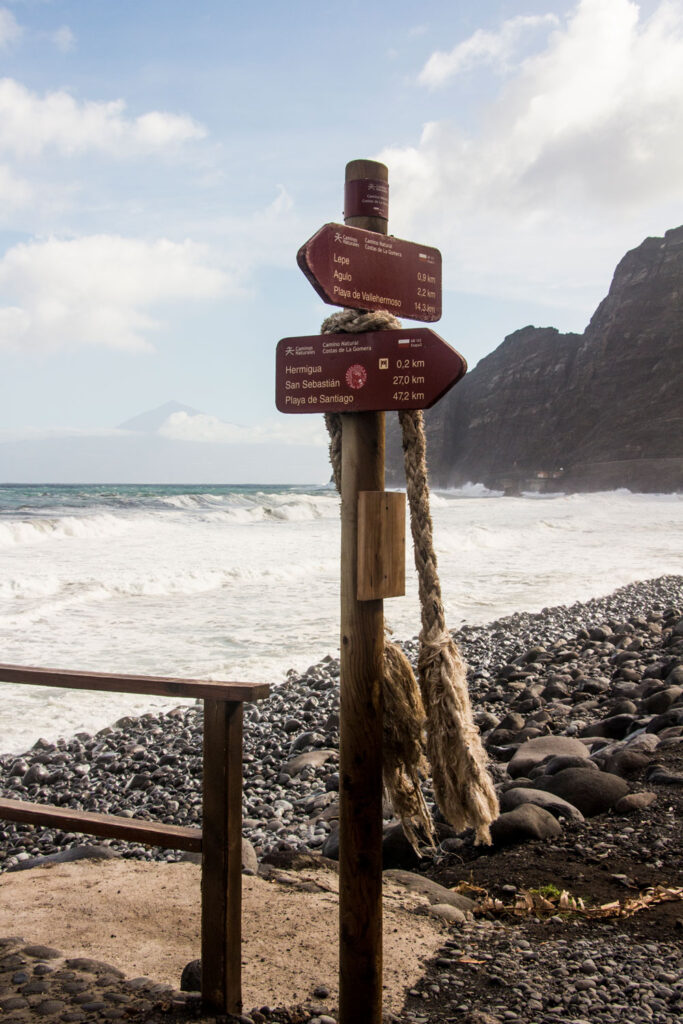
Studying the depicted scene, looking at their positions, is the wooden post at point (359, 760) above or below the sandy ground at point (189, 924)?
above

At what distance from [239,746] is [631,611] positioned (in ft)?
39.6

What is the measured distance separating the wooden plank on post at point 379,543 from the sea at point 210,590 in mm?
3664

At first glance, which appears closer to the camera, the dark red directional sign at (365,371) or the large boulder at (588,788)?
the dark red directional sign at (365,371)

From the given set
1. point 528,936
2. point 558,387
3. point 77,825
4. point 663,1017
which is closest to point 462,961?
point 528,936

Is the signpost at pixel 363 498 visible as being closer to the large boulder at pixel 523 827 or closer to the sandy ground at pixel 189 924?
the sandy ground at pixel 189 924

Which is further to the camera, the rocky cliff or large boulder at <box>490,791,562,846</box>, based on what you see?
A: the rocky cliff

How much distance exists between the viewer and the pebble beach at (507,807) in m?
3.25


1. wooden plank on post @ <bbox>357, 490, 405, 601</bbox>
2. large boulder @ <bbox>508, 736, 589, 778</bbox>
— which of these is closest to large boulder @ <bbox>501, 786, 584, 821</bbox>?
large boulder @ <bbox>508, 736, 589, 778</bbox>

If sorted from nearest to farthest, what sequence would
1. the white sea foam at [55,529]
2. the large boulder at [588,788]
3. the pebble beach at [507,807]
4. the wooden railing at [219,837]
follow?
the wooden railing at [219,837], the pebble beach at [507,807], the large boulder at [588,788], the white sea foam at [55,529]

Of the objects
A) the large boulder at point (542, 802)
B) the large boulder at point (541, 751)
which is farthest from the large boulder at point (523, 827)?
the large boulder at point (541, 751)

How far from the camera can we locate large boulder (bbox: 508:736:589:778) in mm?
6031

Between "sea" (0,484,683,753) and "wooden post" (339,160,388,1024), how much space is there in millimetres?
3486

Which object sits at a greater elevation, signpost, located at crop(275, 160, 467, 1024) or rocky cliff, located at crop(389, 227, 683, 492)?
rocky cliff, located at crop(389, 227, 683, 492)

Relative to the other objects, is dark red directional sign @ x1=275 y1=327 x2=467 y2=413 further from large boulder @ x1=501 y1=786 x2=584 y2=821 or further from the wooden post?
large boulder @ x1=501 y1=786 x2=584 y2=821
